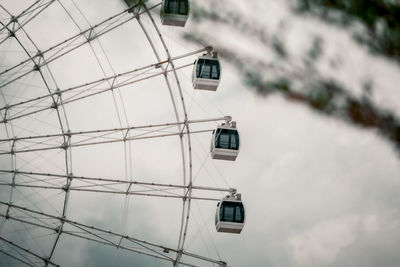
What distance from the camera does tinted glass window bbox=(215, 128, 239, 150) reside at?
30750mm

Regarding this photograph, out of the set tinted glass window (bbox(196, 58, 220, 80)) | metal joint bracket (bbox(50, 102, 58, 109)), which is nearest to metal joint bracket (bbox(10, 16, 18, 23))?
metal joint bracket (bbox(50, 102, 58, 109))

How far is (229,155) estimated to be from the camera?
3067cm

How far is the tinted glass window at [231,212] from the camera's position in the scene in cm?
3061

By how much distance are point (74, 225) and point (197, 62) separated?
10706 millimetres

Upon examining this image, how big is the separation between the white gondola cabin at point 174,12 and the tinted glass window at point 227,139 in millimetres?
6554

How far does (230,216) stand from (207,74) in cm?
785

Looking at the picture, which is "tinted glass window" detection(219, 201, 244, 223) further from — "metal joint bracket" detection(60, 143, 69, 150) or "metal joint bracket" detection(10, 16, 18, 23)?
"metal joint bracket" detection(10, 16, 18, 23)

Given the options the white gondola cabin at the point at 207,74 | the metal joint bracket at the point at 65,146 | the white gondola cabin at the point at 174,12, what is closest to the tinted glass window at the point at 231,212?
the white gondola cabin at the point at 207,74

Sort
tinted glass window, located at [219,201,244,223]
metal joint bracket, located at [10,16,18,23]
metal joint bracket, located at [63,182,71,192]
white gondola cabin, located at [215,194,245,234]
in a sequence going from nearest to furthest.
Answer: metal joint bracket, located at [63,182,71,192], metal joint bracket, located at [10,16,18,23], white gondola cabin, located at [215,194,245,234], tinted glass window, located at [219,201,244,223]

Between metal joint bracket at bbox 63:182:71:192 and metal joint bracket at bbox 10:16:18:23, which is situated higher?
metal joint bracket at bbox 10:16:18:23

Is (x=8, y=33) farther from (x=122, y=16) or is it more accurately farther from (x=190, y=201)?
(x=190, y=201)

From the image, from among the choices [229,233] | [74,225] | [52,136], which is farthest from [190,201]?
[52,136]

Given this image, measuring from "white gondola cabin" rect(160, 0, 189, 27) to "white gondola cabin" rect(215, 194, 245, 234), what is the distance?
33.3 feet

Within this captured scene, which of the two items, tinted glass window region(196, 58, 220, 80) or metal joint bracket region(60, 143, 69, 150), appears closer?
metal joint bracket region(60, 143, 69, 150)
